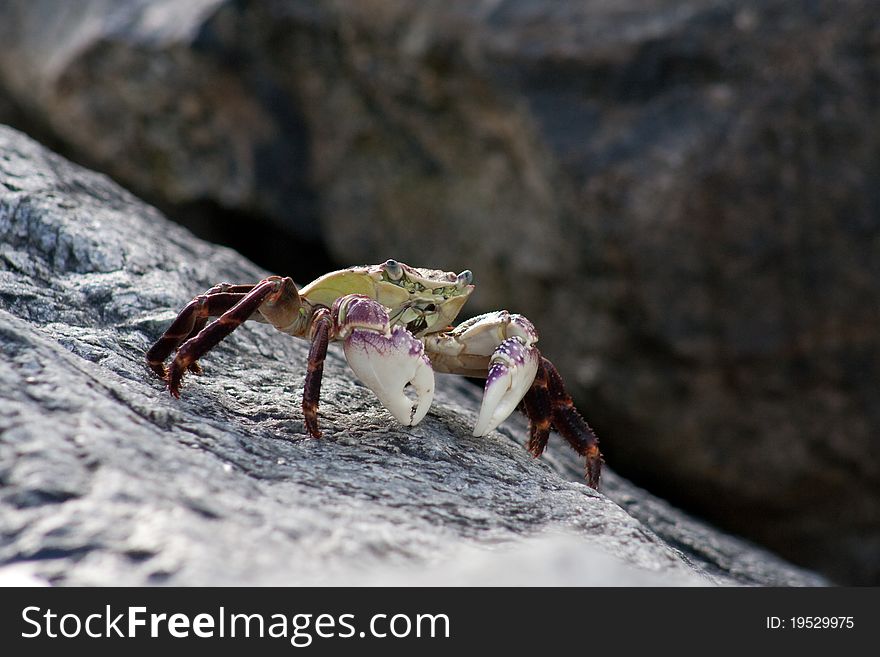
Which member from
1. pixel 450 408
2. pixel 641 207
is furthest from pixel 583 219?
pixel 450 408

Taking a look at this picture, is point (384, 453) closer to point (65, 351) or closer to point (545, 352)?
point (65, 351)

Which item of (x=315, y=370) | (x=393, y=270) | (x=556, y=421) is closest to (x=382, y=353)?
(x=315, y=370)

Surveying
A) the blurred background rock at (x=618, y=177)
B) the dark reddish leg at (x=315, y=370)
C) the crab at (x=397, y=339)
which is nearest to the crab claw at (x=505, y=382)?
the crab at (x=397, y=339)

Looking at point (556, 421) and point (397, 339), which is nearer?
point (397, 339)

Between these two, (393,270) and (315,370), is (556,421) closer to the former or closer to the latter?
(393,270)

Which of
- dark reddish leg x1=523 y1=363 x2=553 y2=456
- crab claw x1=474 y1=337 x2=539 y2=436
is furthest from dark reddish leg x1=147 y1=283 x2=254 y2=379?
dark reddish leg x1=523 y1=363 x2=553 y2=456
